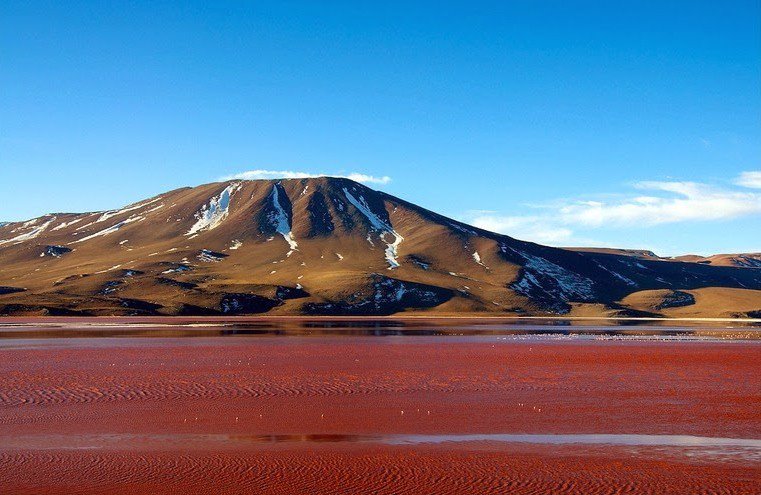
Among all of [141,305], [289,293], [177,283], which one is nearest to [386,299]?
[289,293]

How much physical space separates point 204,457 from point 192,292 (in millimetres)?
141786

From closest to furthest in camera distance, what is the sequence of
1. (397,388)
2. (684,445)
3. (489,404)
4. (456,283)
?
(684,445)
(489,404)
(397,388)
(456,283)

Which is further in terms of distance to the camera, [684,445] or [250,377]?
[250,377]

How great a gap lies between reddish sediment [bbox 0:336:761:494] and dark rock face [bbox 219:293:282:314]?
99.5 metres

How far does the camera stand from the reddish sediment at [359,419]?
54.1 ft

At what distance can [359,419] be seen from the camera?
2445 cm

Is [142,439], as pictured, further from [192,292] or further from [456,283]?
[456,283]

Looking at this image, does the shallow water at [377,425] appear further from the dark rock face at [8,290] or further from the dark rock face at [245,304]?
the dark rock face at [8,290]

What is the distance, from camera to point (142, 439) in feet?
68.3

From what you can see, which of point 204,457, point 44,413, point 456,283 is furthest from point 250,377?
point 456,283

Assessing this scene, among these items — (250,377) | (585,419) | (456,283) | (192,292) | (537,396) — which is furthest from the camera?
(456,283)

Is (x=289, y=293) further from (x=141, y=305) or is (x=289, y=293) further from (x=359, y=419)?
(x=359, y=419)

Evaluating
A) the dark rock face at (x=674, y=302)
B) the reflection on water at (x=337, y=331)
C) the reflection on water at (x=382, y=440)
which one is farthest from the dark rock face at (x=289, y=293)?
the reflection on water at (x=382, y=440)

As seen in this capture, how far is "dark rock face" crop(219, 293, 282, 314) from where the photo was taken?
483ft
